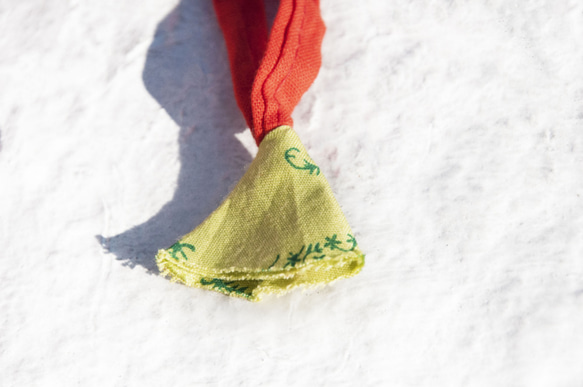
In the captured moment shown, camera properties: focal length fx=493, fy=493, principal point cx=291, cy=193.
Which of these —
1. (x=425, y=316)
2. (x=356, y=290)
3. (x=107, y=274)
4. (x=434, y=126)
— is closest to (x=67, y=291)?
(x=107, y=274)

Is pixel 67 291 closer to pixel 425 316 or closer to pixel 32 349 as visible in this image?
pixel 32 349

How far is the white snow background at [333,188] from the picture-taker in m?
0.74

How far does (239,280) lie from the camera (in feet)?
2.46

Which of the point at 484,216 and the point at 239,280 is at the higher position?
the point at 239,280

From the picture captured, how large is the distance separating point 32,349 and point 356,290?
0.51m

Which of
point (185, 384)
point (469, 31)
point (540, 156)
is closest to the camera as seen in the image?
point (185, 384)

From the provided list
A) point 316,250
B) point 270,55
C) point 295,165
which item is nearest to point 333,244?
point 316,250

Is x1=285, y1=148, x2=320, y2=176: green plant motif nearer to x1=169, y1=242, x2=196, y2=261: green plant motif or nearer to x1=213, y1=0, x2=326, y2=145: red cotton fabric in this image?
x1=213, y1=0, x2=326, y2=145: red cotton fabric

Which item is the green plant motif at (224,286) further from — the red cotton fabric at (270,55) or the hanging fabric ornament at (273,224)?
the red cotton fabric at (270,55)

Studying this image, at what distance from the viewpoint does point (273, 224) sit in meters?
0.73

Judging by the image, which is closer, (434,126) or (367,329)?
(367,329)

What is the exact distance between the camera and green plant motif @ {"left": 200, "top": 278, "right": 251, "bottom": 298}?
75 cm

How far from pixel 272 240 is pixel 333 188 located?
178mm

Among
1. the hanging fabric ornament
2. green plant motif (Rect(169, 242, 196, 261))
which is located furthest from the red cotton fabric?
green plant motif (Rect(169, 242, 196, 261))
